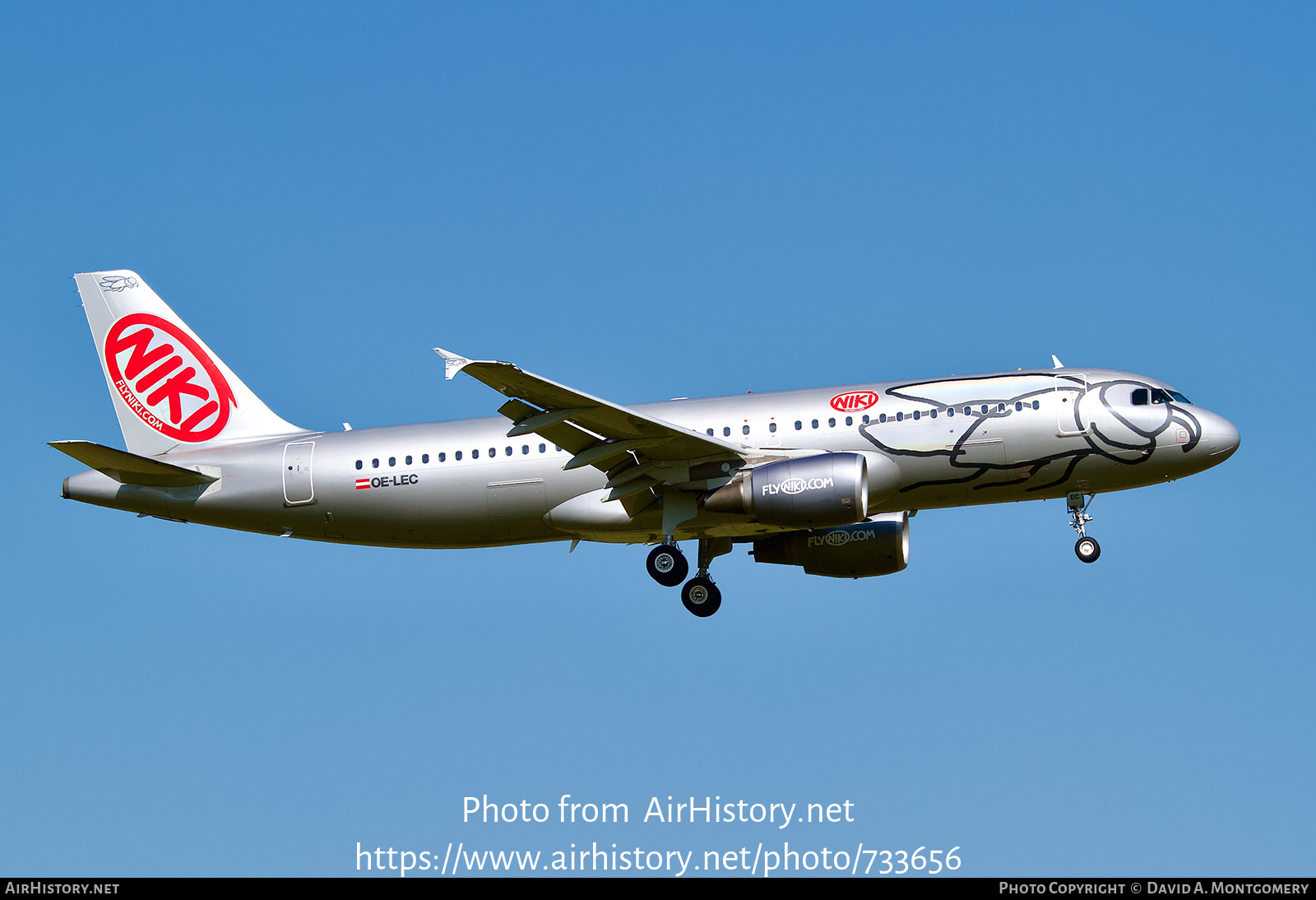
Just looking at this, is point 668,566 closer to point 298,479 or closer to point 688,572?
point 688,572

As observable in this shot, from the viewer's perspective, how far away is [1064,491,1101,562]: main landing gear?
34562mm

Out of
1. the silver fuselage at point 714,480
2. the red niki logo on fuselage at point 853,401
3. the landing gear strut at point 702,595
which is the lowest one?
the landing gear strut at point 702,595

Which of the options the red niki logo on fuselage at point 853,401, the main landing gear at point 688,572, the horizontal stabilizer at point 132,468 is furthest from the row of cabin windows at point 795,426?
the horizontal stabilizer at point 132,468

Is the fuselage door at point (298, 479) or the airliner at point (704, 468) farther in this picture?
the fuselage door at point (298, 479)

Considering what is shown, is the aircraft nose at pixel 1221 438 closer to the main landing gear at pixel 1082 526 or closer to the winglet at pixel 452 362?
the main landing gear at pixel 1082 526

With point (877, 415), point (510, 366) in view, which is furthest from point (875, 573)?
point (510, 366)

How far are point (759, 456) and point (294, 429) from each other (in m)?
12.3

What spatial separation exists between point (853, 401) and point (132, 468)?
16.9 meters

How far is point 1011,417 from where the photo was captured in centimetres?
3362

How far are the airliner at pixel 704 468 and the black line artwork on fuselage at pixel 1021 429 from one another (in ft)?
0.13

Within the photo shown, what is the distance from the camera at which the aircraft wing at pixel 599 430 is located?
30875 mm

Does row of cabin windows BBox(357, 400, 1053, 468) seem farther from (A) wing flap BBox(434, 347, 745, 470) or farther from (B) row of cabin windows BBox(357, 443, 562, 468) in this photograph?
(A) wing flap BBox(434, 347, 745, 470)

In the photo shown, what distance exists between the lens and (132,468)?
116 ft

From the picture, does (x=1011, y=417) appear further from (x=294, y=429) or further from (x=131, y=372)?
(x=131, y=372)
